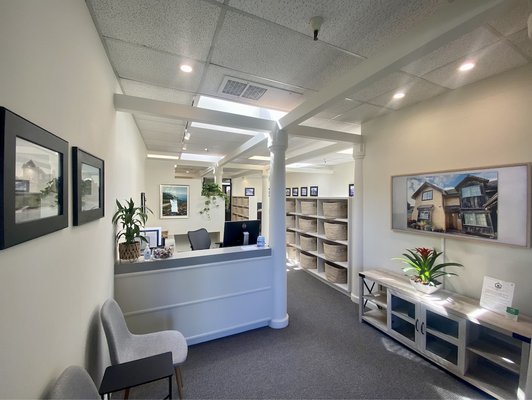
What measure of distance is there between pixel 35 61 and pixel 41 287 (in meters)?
0.87

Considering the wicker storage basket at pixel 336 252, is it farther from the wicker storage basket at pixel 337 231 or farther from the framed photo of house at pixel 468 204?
the framed photo of house at pixel 468 204

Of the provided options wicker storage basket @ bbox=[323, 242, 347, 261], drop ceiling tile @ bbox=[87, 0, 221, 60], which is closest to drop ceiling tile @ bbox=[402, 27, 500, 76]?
drop ceiling tile @ bbox=[87, 0, 221, 60]

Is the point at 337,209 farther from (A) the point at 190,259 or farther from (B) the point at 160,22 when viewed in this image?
(B) the point at 160,22

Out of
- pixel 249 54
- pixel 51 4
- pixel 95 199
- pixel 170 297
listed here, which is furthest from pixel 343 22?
pixel 170 297

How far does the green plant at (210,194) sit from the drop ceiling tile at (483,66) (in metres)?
5.74

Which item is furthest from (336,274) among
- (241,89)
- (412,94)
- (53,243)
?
(53,243)

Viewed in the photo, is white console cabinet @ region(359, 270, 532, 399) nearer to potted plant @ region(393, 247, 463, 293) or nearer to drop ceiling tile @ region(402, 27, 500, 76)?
potted plant @ region(393, 247, 463, 293)

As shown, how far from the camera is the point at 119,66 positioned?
197 centimetres

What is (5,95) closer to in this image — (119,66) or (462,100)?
(119,66)

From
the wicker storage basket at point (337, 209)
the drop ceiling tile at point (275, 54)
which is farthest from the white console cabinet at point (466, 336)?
the drop ceiling tile at point (275, 54)

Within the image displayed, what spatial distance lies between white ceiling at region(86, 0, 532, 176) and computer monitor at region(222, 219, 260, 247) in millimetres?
1606

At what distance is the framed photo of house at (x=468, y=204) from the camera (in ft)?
6.39

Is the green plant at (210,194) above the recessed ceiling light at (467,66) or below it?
below

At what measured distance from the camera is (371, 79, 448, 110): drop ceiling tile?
229cm
